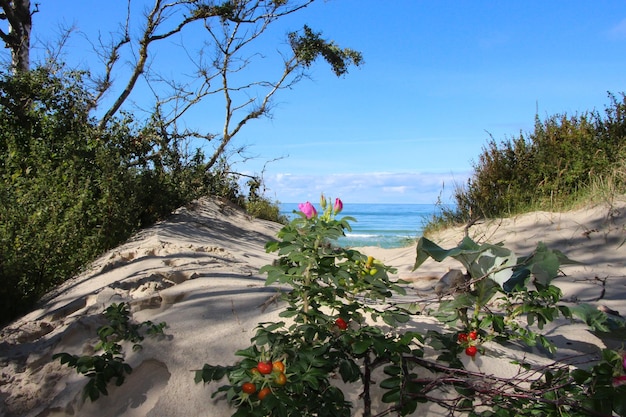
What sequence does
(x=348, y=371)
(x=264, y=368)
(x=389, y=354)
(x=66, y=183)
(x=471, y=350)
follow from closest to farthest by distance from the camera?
(x=264, y=368)
(x=348, y=371)
(x=389, y=354)
(x=471, y=350)
(x=66, y=183)

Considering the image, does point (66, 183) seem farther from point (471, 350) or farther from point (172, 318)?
point (471, 350)

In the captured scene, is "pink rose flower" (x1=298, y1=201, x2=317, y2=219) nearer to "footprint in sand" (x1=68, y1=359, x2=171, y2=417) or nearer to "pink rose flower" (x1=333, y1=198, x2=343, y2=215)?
"pink rose flower" (x1=333, y1=198, x2=343, y2=215)

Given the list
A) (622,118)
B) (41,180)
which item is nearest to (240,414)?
(41,180)

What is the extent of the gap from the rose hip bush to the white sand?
15cm

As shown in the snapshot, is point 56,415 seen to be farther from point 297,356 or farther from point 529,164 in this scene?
point 529,164

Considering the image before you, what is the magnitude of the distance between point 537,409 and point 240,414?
109 cm

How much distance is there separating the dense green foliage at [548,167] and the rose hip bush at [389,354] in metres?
5.96

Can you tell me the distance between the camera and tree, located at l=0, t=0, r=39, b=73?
1097 centimetres

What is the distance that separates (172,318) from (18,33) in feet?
36.5

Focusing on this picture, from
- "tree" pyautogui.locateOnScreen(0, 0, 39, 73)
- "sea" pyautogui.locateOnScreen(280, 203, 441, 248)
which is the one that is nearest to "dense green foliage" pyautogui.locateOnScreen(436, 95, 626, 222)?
"sea" pyautogui.locateOnScreen(280, 203, 441, 248)

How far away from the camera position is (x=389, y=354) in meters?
2.02

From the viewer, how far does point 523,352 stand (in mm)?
2479

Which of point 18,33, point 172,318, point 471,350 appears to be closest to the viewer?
point 471,350

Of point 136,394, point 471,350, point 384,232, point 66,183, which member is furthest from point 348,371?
point 384,232
